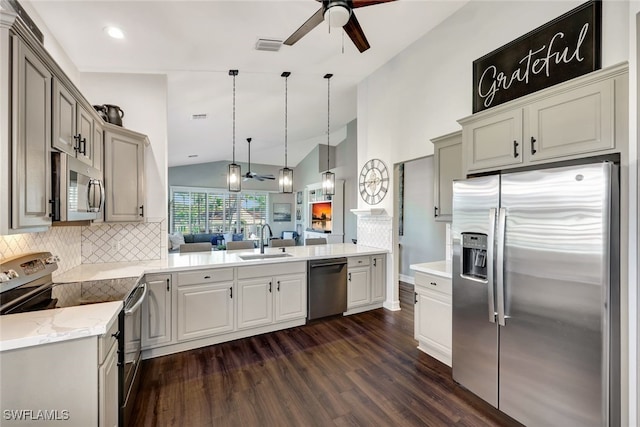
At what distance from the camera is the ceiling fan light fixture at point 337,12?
1.76 meters

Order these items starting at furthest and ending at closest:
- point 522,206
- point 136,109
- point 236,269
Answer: point 136,109
point 236,269
point 522,206

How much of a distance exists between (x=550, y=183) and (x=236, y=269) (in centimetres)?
281

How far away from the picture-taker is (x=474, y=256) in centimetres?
221

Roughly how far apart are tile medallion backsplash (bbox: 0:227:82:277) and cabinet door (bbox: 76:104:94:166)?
66cm

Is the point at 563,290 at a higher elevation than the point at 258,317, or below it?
higher

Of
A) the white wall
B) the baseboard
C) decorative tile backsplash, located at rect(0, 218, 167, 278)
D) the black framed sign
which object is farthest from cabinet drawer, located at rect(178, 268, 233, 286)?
the baseboard

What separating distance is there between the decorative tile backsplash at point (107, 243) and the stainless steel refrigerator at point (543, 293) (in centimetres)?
326

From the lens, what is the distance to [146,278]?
2684 millimetres

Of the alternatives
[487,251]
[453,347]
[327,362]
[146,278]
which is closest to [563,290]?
[487,251]

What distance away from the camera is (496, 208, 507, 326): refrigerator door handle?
1914 mm

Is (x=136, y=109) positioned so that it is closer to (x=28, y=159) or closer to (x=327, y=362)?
(x=28, y=159)

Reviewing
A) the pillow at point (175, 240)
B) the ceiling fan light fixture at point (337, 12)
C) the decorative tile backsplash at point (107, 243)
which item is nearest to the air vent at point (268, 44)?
the ceiling fan light fixture at point (337, 12)

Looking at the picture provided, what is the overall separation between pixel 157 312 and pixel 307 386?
1.60 metres

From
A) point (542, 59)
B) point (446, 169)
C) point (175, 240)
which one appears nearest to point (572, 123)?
point (542, 59)
